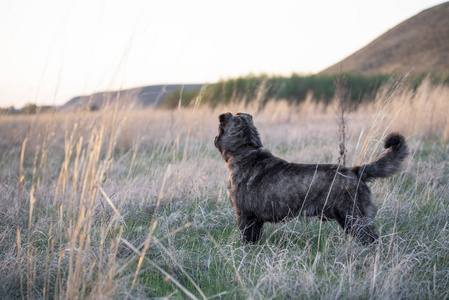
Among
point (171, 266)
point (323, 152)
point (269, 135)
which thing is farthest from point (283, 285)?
point (269, 135)

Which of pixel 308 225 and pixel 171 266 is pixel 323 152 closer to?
pixel 308 225

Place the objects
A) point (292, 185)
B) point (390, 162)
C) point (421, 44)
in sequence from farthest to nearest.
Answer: point (421, 44) → point (292, 185) → point (390, 162)

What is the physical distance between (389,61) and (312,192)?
2497cm

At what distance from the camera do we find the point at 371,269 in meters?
2.14

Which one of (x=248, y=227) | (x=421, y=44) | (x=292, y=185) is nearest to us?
(x=292, y=185)

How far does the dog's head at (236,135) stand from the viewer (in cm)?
297

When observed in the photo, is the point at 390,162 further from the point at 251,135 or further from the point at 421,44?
the point at 421,44

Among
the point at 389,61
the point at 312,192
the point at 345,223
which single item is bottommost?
the point at 345,223

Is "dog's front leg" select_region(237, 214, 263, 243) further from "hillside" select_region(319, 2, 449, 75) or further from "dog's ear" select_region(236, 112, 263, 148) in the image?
"hillside" select_region(319, 2, 449, 75)

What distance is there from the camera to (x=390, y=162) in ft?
7.80

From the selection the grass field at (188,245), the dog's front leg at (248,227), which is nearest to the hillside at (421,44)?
the grass field at (188,245)

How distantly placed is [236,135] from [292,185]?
74 cm

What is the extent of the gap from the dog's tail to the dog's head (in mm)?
987

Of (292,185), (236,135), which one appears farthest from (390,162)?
(236,135)
